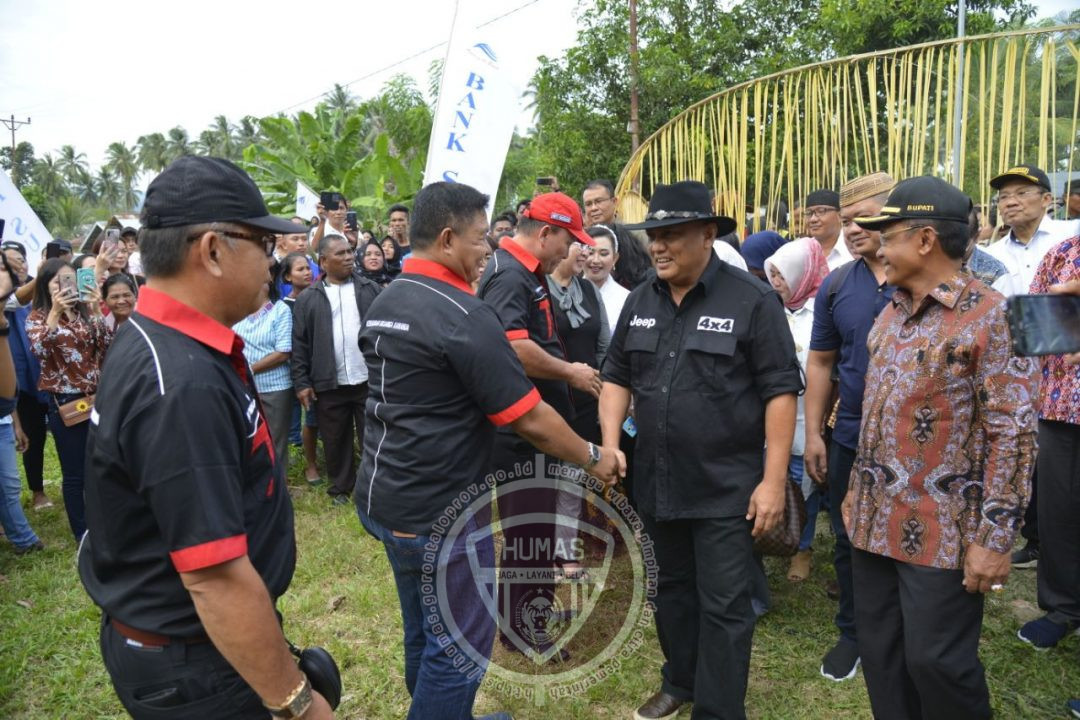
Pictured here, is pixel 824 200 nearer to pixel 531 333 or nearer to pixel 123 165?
pixel 531 333

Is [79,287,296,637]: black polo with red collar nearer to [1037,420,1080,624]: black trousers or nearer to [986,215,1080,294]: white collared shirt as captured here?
[1037,420,1080,624]: black trousers

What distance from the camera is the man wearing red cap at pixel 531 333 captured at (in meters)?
3.57

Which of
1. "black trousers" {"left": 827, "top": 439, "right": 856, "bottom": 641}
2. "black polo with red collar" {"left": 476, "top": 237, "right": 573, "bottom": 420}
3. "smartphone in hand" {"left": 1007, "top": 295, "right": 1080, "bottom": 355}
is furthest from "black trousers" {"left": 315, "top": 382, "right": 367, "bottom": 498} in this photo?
"smartphone in hand" {"left": 1007, "top": 295, "right": 1080, "bottom": 355}

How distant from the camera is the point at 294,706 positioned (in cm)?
156

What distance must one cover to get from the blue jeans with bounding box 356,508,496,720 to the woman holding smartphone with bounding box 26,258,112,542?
3.58 meters

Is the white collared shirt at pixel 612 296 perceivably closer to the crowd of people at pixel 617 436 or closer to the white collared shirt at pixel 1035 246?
the crowd of people at pixel 617 436

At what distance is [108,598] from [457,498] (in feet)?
3.80

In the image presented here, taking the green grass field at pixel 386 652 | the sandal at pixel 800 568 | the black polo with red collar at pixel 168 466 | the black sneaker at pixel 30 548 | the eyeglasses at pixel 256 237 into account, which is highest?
the eyeglasses at pixel 256 237

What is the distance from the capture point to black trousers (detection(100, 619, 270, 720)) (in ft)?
5.16

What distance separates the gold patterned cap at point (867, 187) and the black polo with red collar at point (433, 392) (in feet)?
8.65

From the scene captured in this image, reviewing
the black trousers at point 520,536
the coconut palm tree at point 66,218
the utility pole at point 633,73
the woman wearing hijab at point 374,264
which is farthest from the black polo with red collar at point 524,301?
the coconut palm tree at point 66,218

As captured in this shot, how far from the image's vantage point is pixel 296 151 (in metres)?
20.8

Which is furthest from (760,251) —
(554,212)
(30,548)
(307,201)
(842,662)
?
(307,201)

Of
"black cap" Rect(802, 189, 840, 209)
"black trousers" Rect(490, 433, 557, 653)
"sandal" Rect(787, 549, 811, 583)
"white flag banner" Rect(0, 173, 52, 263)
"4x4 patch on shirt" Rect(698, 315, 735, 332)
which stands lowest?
"sandal" Rect(787, 549, 811, 583)
